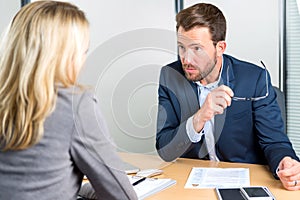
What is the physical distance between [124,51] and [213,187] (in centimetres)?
57

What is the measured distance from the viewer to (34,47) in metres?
1.04

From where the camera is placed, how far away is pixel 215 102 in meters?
1.58

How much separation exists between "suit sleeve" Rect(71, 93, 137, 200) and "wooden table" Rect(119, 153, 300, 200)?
242mm

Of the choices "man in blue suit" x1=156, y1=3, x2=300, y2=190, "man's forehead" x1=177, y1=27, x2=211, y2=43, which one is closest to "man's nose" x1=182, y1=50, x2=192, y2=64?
"man in blue suit" x1=156, y1=3, x2=300, y2=190

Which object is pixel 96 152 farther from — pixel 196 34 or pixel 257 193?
pixel 196 34

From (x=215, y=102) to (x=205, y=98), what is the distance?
0.27 metres

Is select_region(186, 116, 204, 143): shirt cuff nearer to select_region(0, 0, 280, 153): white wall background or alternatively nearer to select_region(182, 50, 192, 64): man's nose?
select_region(0, 0, 280, 153): white wall background

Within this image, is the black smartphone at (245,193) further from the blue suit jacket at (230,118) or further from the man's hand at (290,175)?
the blue suit jacket at (230,118)

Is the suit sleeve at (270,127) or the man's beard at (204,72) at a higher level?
the man's beard at (204,72)

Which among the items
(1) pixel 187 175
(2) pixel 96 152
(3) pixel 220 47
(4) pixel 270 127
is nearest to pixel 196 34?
(3) pixel 220 47

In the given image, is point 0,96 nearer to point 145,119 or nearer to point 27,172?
point 27,172

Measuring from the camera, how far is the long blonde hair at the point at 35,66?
40.4 inches

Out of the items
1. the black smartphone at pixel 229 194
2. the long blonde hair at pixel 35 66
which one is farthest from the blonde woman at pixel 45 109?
the black smartphone at pixel 229 194

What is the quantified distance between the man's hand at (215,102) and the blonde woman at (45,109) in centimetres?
59
